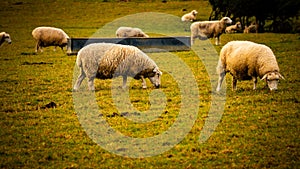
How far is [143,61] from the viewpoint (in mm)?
14641

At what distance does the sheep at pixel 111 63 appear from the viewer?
46.2 feet

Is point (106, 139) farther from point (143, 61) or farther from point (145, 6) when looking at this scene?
point (145, 6)

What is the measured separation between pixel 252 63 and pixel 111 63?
13.3 feet

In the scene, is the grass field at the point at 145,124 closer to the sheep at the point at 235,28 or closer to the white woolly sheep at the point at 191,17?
the sheep at the point at 235,28

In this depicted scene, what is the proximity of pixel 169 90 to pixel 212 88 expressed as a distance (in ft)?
4.57

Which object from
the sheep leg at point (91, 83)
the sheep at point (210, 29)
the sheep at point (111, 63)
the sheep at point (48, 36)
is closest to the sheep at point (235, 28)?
the sheep at point (210, 29)

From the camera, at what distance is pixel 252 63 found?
13.4m

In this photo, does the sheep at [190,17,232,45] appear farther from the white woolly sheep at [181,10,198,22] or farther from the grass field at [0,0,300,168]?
the white woolly sheep at [181,10,198,22]

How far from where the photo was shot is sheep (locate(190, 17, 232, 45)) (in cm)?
3110

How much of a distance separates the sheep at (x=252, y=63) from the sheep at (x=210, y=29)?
16691mm

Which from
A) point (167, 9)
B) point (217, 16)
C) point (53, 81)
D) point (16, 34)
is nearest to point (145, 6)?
point (167, 9)

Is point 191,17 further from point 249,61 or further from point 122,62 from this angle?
point 249,61

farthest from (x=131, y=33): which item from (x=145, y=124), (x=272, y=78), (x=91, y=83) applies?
(x=145, y=124)

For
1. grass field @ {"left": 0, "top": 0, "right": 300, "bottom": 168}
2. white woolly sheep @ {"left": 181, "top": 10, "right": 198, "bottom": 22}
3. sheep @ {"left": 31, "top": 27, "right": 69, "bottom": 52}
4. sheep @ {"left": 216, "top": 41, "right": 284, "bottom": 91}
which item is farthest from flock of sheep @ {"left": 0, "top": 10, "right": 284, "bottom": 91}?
white woolly sheep @ {"left": 181, "top": 10, "right": 198, "bottom": 22}
